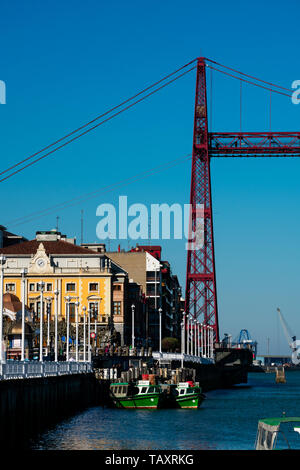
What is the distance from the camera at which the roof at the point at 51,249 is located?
134 metres

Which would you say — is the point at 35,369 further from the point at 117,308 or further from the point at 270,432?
the point at 117,308

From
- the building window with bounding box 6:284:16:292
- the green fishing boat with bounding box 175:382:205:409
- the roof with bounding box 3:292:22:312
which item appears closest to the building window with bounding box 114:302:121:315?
the building window with bounding box 6:284:16:292

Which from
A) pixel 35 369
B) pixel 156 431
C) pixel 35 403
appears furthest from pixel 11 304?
pixel 35 403

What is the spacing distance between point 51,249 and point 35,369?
7907 centimetres

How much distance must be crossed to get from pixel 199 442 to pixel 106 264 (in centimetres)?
8151

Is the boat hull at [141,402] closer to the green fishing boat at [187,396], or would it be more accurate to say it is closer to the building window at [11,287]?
the green fishing boat at [187,396]

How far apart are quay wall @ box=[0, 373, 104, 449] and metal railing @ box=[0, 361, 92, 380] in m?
→ 0.47

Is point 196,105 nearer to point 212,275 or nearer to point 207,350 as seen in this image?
point 212,275

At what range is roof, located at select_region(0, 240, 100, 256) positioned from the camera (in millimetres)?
134000

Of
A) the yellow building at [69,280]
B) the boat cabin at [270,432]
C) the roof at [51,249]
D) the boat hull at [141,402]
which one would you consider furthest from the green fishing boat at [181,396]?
the roof at [51,249]

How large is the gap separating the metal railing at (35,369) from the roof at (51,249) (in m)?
56.6

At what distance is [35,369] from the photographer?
2242 inches
